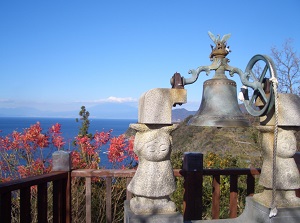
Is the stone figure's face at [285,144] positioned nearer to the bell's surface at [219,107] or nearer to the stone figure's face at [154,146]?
the bell's surface at [219,107]

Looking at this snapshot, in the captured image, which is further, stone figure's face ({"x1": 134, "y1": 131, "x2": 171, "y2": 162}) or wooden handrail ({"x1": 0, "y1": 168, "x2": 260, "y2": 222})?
wooden handrail ({"x1": 0, "y1": 168, "x2": 260, "y2": 222})

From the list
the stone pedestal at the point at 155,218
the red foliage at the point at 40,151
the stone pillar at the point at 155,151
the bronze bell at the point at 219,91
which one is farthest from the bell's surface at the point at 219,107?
the red foliage at the point at 40,151

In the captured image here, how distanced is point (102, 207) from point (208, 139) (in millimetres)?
8328

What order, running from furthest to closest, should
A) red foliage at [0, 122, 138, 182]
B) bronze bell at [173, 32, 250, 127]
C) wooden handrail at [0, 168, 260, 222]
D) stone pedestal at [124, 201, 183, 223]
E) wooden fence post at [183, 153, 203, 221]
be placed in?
red foliage at [0, 122, 138, 182], wooden fence post at [183, 153, 203, 221], wooden handrail at [0, 168, 260, 222], bronze bell at [173, 32, 250, 127], stone pedestal at [124, 201, 183, 223]

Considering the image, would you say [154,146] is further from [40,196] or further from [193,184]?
[40,196]

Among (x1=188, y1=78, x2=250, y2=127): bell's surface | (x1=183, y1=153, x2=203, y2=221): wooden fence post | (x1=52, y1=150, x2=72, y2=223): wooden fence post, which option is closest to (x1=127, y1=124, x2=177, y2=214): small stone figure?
(x1=188, y1=78, x2=250, y2=127): bell's surface

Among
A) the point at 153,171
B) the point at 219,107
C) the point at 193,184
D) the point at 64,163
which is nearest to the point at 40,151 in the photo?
the point at 64,163

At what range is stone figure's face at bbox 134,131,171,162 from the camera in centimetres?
255

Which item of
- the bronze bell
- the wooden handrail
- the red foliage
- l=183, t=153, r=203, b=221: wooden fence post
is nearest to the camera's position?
the bronze bell

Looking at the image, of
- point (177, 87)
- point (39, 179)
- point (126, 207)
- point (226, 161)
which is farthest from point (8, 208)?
point (226, 161)

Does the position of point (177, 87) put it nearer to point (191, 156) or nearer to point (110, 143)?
point (191, 156)

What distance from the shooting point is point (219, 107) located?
8.96 ft

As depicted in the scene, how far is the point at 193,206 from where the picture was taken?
3.65m

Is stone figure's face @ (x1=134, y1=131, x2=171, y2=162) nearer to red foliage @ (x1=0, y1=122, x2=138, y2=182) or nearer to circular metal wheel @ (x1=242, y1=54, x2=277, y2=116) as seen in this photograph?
circular metal wheel @ (x1=242, y1=54, x2=277, y2=116)
